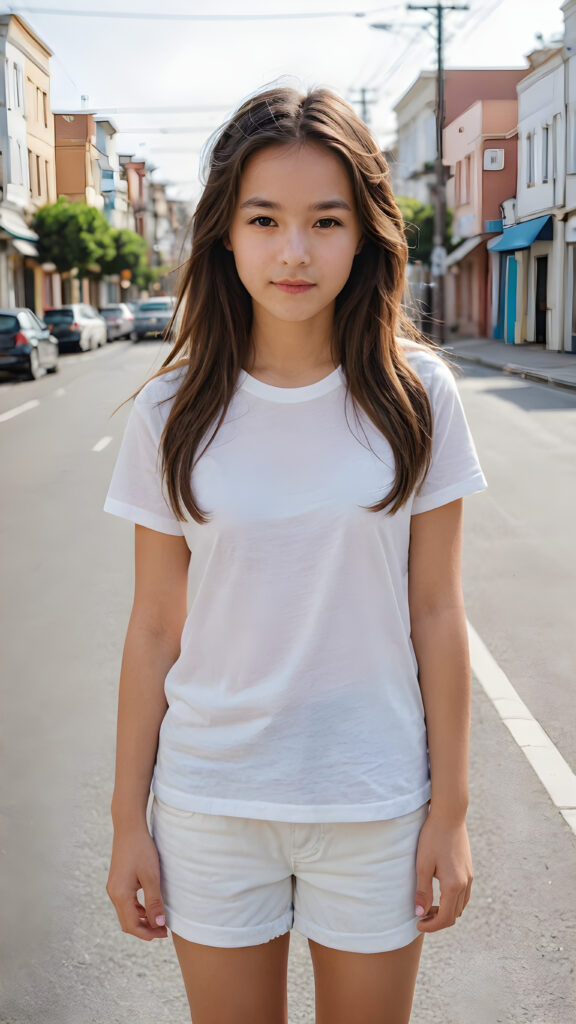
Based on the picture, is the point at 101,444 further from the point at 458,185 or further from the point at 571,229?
Answer: the point at 571,229

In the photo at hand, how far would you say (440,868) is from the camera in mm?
1645

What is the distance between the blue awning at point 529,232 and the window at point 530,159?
0.30 ft

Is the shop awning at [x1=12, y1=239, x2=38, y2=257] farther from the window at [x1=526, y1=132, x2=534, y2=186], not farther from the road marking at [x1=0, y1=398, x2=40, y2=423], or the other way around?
the road marking at [x1=0, y1=398, x2=40, y2=423]

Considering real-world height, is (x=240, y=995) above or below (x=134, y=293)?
below

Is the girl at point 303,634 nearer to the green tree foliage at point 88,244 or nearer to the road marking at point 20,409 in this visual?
the green tree foliage at point 88,244

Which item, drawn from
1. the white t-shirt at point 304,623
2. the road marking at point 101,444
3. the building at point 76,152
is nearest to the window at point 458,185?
the building at point 76,152

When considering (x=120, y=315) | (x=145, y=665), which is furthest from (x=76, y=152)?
(x=120, y=315)

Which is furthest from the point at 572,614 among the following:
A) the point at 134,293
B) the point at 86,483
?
the point at 86,483

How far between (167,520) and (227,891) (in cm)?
53

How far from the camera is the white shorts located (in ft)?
5.32

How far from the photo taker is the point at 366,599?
1.64 m

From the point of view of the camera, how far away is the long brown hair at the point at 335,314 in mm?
1638

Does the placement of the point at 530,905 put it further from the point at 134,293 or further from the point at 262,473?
the point at 134,293

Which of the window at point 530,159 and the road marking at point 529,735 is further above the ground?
the window at point 530,159
